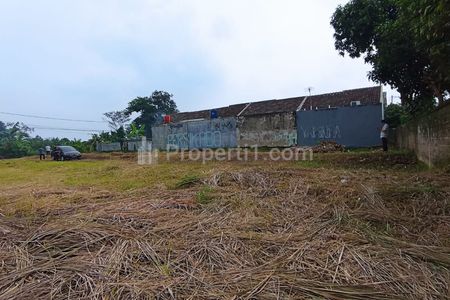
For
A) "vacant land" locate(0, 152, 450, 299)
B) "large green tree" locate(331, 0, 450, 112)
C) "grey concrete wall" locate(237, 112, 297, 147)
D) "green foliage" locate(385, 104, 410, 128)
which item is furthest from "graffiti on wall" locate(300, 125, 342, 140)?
"vacant land" locate(0, 152, 450, 299)

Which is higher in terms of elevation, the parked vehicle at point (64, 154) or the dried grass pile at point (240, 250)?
the parked vehicle at point (64, 154)

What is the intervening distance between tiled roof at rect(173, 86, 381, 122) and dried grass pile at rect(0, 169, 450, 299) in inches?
768

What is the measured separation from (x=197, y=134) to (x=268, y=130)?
5920 millimetres

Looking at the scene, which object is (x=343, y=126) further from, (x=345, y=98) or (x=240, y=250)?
(x=240, y=250)

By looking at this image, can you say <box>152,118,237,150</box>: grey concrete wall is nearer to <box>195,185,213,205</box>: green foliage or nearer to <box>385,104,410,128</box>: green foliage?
<box>385,104,410,128</box>: green foliage

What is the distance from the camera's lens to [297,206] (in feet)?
13.5

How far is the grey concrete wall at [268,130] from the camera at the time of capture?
21391 millimetres

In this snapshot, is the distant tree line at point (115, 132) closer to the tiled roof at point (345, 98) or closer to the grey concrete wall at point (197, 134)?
the grey concrete wall at point (197, 134)

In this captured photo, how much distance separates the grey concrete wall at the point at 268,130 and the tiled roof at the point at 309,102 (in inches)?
47.5

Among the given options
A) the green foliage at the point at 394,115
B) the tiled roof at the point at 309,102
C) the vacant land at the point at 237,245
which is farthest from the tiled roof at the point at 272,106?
the vacant land at the point at 237,245

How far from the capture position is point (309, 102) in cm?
2494

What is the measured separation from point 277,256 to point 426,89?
1332 centimetres

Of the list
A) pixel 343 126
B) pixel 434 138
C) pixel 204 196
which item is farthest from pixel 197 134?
pixel 204 196

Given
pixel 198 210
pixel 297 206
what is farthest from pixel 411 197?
pixel 198 210
